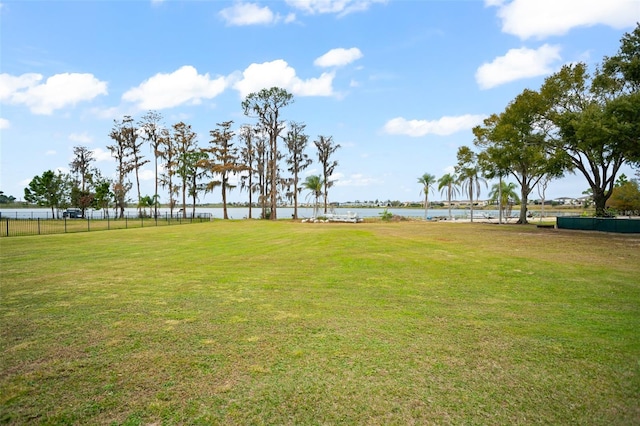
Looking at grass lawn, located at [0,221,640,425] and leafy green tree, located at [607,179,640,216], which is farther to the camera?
leafy green tree, located at [607,179,640,216]

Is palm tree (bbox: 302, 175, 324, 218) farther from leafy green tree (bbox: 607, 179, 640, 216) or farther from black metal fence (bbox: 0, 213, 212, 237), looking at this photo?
leafy green tree (bbox: 607, 179, 640, 216)

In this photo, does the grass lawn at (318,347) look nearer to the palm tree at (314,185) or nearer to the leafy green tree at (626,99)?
the leafy green tree at (626,99)

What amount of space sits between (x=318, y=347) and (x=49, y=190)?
58785 millimetres

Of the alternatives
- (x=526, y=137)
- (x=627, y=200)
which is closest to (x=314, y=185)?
(x=526, y=137)

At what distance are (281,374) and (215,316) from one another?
2442 millimetres

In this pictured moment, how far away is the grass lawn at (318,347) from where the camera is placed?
3.52 meters

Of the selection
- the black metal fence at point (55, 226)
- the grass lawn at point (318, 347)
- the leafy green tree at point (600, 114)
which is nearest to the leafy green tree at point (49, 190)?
the black metal fence at point (55, 226)

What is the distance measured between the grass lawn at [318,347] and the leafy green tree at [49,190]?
164 feet

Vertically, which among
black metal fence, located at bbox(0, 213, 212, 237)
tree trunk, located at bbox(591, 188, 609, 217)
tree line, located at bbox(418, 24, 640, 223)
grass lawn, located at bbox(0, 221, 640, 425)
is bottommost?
grass lawn, located at bbox(0, 221, 640, 425)

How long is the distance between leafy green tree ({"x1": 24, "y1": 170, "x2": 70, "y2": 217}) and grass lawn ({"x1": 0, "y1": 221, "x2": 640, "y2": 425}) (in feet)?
164

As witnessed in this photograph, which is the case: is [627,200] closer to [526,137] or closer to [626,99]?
[526,137]

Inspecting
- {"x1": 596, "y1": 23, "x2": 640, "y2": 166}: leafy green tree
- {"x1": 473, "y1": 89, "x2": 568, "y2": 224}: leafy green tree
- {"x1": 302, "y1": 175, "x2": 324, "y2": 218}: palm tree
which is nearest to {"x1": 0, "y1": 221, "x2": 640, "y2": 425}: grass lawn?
{"x1": 596, "y1": 23, "x2": 640, "y2": 166}: leafy green tree

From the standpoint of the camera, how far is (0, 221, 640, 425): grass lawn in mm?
3518

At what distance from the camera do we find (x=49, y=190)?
50.1 m
